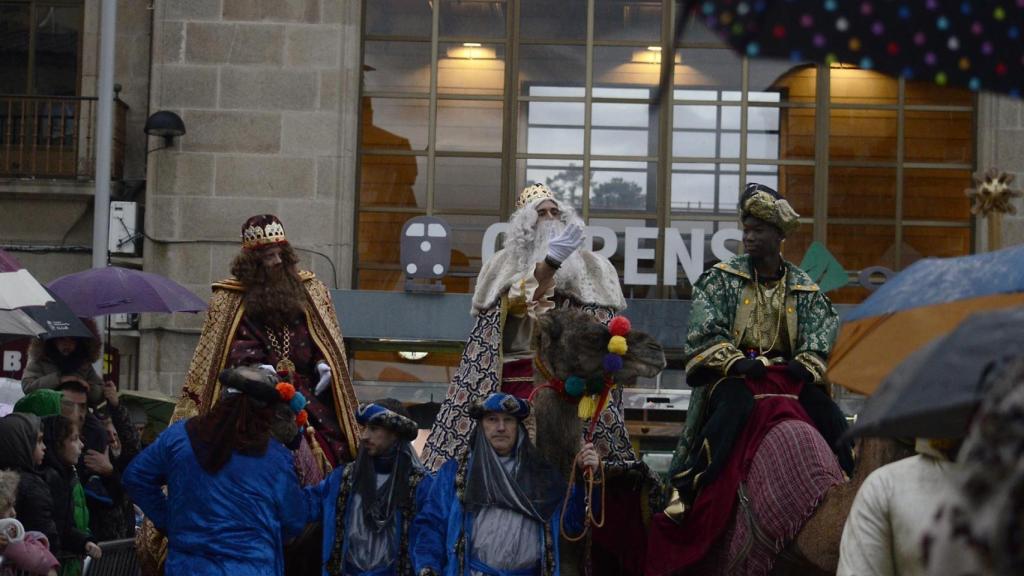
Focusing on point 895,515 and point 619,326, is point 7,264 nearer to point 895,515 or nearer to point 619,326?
point 619,326

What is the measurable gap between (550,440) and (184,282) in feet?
30.5

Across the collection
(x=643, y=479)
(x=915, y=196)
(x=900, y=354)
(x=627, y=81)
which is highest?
(x=627, y=81)

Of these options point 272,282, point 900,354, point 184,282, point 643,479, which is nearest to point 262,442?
point 272,282

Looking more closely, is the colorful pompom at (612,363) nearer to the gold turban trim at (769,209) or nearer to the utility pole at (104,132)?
the gold turban trim at (769,209)

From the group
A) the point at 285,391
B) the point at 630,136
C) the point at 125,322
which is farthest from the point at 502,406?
the point at 125,322

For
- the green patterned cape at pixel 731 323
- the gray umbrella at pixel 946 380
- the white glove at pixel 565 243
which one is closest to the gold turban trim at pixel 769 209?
the green patterned cape at pixel 731 323

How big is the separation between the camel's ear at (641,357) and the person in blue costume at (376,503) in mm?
1208

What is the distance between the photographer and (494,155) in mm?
17656

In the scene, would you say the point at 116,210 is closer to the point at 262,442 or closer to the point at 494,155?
the point at 494,155

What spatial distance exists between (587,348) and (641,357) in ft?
0.93

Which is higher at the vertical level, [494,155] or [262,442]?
[494,155]

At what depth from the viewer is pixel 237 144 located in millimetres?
17344

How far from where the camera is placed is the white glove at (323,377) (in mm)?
9469

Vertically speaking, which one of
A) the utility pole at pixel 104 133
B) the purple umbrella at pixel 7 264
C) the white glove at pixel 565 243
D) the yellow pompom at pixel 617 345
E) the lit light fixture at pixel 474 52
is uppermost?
the lit light fixture at pixel 474 52
